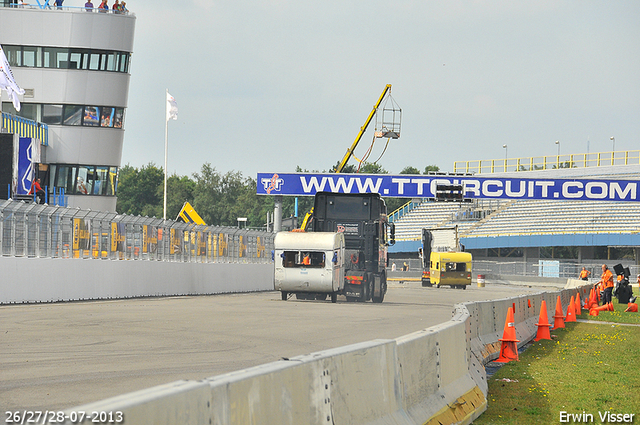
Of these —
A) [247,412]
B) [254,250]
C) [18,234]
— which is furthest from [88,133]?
[247,412]

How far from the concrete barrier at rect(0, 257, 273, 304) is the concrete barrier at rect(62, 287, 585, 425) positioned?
15.3 metres

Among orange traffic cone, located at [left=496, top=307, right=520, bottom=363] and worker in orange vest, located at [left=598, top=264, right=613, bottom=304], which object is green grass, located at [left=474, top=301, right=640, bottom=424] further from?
worker in orange vest, located at [left=598, top=264, right=613, bottom=304]

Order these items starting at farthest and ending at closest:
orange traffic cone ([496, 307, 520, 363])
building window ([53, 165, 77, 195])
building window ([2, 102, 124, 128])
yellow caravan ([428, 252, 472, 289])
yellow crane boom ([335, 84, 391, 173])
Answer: yellow crane boom ([335, 84, 391, 173])
yellow caravan ([428, 252, 472, 289])
building window ([53, 165, 77, 195])
building window ([2, 102, 124, 128])
orange traffic cone ([496, 307, 520, 363])

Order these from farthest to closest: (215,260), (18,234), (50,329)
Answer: (215,260) → (18,234) → (50,329)

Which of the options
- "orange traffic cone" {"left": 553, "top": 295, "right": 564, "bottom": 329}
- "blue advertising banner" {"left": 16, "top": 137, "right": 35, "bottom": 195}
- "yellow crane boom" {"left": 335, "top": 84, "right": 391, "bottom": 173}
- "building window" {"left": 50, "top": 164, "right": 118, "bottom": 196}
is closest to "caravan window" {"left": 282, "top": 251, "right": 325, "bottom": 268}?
"orange traffic cone" {"left": 553, "top": 295, "right": 564, "bottom": 329}

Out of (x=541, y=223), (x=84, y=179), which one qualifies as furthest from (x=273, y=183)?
(x=541, y=223)

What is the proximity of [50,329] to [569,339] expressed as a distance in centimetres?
1089

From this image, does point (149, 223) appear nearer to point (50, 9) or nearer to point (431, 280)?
point (50, 9)

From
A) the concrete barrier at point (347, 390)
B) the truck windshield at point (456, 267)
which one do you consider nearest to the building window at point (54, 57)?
the truck windshield at point (456, 267)

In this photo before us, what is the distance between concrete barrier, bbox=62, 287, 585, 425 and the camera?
3.70 m

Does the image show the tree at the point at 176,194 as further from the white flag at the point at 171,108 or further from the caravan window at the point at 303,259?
the caravan window at the point at 303,259

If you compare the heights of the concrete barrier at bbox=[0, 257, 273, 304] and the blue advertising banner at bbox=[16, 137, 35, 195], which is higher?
the blue advertising banner at bbox=[16, 137, 35, 195]

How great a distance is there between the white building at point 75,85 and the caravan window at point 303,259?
2703 centimetres

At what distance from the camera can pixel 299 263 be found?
29625 mm
